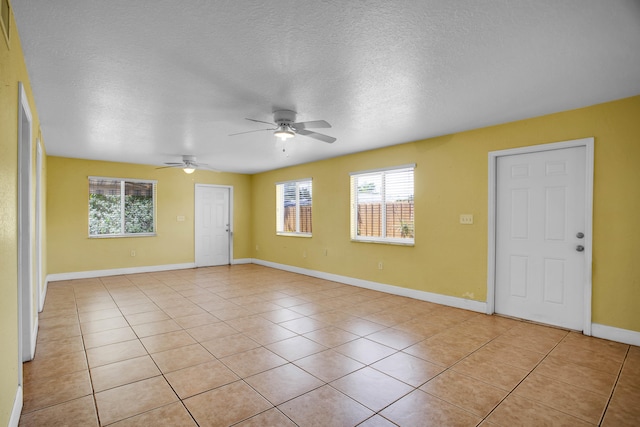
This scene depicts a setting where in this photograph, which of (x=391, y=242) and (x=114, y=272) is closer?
(x=391, y=242)

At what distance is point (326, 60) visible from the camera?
246cm

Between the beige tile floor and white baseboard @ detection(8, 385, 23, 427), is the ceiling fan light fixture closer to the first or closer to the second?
the beige tile floor

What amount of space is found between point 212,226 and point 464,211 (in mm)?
6145

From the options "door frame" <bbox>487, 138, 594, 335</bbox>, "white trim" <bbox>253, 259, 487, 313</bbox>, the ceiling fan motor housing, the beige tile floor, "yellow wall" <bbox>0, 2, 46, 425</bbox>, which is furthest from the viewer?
"white trim" <bbox>253, 259, 487, 313</bbox>

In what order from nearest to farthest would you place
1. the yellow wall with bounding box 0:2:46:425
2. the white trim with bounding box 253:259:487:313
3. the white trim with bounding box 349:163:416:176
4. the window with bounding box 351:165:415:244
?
the yellow wall with bounding box 0:2:46:425 → the white trim with bounding box 253:259:487:313 → the white trim with bounding box 349:163:416:176 → the window with bounding box 351:165:415:244

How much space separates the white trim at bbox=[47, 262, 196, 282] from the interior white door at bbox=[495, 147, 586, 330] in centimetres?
668

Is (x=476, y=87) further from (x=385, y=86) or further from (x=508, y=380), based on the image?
A: (x=508, y=380)

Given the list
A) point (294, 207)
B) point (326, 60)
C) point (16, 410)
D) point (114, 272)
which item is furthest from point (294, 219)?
point (16, 410)

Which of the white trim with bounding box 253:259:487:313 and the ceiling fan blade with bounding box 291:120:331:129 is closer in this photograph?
the ceiling fan blade with bounding box 291:120:331:129

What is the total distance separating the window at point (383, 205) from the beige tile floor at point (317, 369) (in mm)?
1312

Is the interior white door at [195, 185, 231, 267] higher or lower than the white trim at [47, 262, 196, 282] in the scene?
higher

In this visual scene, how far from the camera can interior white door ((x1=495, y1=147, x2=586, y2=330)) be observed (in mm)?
3527

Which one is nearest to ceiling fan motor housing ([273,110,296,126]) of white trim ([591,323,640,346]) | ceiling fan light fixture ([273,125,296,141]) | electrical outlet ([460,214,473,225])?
ceiling fan light fixture ([273,125,296,141])

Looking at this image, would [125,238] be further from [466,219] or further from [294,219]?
[466,219]
